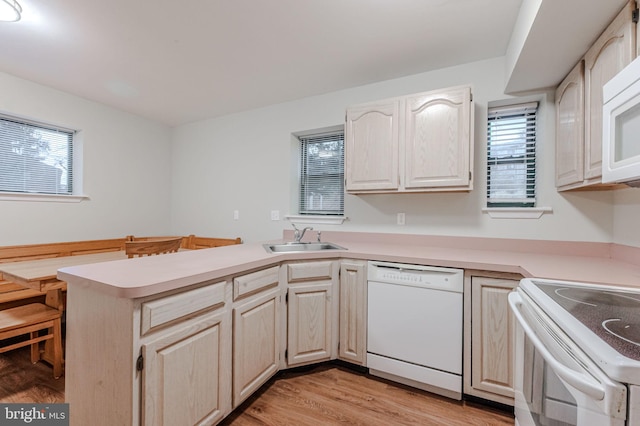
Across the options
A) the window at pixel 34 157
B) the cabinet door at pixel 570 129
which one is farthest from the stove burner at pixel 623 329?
the window at pixel 34 157

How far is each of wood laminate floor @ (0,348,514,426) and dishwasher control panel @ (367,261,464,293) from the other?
27.8 inches

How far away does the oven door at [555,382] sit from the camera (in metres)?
0.59

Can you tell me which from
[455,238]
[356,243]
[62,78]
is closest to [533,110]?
[455,238]

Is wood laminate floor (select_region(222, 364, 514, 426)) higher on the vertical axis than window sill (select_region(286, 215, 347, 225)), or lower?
lower

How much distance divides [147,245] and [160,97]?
1.75 m

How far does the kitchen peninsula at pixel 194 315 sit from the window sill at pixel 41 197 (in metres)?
1.99

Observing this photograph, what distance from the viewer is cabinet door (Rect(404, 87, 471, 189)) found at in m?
1.92

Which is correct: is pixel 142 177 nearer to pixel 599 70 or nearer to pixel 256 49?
pixel 256 49

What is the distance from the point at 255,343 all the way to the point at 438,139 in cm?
184

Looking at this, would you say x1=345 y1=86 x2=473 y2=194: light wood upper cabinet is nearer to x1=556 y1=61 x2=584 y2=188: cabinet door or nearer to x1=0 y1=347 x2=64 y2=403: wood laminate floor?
x1=556 y1=61 x2=584 y2=188: cabinet door

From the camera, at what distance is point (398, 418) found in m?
1.57

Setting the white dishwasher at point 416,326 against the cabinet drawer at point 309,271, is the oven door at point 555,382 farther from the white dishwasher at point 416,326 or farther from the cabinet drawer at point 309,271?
the cabinet drawer at point 309,271

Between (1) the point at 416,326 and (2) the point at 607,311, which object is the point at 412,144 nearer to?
(1) the point at 416,326

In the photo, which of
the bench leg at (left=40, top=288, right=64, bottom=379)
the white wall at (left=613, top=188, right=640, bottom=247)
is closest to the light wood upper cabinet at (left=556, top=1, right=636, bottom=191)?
the white wall at (left=613, top=188, right=640, bottom=247)
